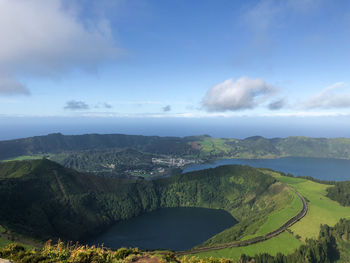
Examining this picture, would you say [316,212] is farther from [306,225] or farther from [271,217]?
[271,217]

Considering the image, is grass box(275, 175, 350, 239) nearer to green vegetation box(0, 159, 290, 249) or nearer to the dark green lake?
green vegetation box(0, 159, 290, 249)

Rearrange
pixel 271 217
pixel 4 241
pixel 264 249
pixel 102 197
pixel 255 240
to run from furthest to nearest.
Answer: pixel 102 197
pixel 271 217
pixel 255 240
pixel 264 249
pixel 4 241

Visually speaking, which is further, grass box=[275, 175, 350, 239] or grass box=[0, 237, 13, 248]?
grass box=[275, 175, 350, 239]

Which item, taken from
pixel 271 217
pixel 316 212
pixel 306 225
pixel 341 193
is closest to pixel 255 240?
pixel 271 217

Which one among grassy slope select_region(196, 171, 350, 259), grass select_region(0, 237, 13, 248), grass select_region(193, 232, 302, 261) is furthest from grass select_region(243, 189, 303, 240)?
grass select_region(0, 237, 13, 248)

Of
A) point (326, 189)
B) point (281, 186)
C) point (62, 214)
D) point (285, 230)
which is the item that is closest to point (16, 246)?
point (285, 230)

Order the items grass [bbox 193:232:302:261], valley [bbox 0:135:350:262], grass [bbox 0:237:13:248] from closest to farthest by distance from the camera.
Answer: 1. grass [bbox 0:237:13:248]
2. grass [bbox 193:232:302:261]
3. valley [bbox 0:135:350:262]

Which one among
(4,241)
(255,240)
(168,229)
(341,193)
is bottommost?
(168,229)
